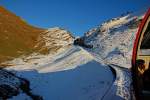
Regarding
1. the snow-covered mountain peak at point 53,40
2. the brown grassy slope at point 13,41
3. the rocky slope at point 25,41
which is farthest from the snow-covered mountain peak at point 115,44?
the brown grassy slope at point 13,41

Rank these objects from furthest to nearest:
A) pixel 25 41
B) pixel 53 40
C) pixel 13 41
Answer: pixel 53 40, pixel 25 41, pixel 13 41

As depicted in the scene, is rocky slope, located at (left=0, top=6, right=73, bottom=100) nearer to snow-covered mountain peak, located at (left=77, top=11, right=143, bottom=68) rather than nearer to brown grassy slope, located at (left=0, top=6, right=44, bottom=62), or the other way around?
brown grassy slope, located at (left=0, top=6, right=44, bottom=62)

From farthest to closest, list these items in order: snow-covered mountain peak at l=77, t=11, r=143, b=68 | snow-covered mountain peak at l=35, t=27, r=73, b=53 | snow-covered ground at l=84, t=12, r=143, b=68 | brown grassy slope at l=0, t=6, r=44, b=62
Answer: snow-covered mountain peak at l=35, t=27, r=73, b=53 < brown grassy slope at l=0, t=6, r=44, b=62 < snow-covered mountain peak at l=77, t=11, r=143, b=68 < snow-covered ground at l=84, t=12, r=143, b=68

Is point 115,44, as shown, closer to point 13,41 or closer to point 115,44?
point 115,44

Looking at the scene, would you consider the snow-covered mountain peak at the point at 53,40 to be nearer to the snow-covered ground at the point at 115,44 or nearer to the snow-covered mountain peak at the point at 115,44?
the snow-covered mountain peak at the point at 115,44

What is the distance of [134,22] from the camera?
119812 mm

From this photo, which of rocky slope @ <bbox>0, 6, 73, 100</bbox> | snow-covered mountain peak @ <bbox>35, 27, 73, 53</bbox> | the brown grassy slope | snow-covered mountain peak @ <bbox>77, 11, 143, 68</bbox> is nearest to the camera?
snow-covered mountain peak @ <bbox>77, 11, 143, 68</bbox>

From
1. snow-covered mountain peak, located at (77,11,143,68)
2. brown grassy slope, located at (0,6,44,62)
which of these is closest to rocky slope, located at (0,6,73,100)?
brown grassy slope, located at (0,6,44,62)

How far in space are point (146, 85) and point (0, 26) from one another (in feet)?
306

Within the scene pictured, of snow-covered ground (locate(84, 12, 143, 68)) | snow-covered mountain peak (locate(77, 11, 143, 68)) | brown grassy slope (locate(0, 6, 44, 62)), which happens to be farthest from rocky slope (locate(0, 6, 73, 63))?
snow-covered ground (locate(84, 12, 143, 68))

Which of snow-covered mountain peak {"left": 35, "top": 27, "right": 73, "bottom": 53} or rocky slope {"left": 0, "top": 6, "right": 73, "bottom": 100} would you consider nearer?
rocky slope {"left": 0, "top": 6, "right": 73, "bottom": 100}

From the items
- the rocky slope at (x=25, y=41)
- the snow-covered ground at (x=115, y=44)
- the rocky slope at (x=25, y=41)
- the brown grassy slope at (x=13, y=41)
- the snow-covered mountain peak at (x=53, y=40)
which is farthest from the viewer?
the snow-covered mountain peak at (x=53, y=40)

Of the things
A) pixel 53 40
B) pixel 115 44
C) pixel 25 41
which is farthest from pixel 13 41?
pixel 115 44

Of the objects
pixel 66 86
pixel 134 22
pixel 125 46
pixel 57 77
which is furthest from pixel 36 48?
pixel 66 86
